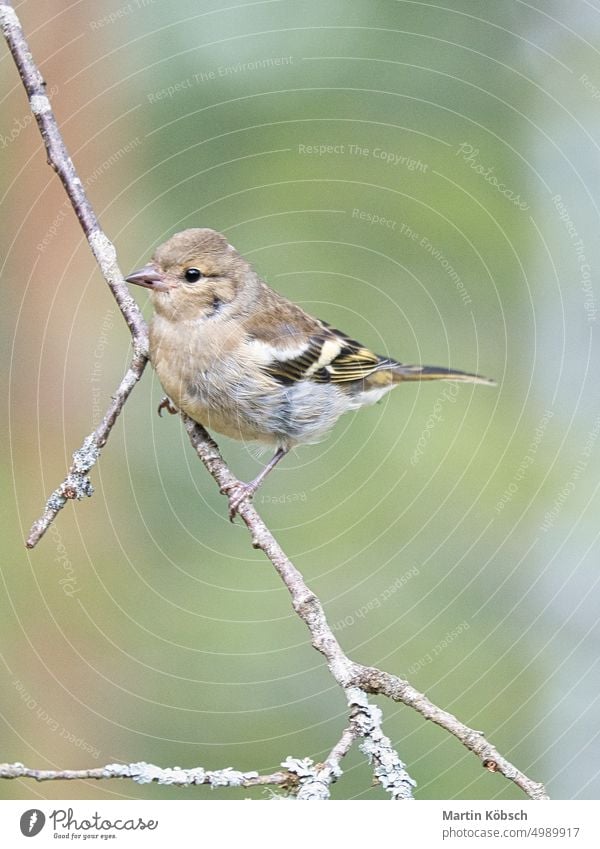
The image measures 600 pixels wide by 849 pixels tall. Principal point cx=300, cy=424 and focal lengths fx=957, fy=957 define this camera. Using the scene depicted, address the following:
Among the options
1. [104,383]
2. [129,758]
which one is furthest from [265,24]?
[129,758]

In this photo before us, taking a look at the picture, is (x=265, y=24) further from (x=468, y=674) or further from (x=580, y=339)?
(x=468, y=674)

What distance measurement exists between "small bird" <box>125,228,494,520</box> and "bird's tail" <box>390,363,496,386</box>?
0.01 m

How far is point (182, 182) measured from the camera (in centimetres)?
651

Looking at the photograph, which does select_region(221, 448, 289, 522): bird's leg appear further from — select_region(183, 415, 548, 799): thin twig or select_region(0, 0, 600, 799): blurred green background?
select_region(0, 0, 600, 799): blurred green background

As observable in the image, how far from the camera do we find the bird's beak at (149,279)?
397 cm

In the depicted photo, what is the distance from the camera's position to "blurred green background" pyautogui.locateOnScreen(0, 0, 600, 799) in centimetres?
571

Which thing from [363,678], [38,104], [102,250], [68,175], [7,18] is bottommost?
[363,678]

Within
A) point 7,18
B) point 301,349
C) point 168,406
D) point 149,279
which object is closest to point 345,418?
point 301,349

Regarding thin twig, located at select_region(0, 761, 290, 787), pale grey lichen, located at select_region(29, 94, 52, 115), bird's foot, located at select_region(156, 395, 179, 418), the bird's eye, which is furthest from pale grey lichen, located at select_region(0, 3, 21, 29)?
thin twig, located at select_region(0, 761, 290, 787)

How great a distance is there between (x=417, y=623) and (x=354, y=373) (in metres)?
1.93

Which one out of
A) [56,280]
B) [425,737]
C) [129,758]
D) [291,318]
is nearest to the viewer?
[291,318]

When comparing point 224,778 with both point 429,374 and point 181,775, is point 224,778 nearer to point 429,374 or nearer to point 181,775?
point 181,775

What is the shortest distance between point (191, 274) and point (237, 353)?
40 centimetres

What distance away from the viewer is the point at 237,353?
4254mm
